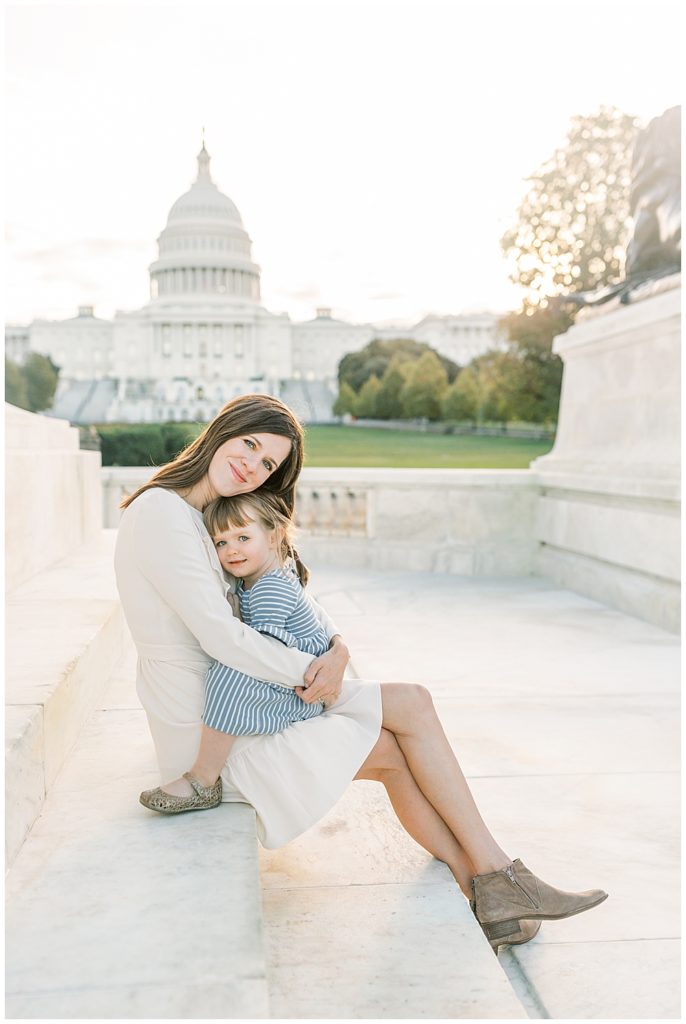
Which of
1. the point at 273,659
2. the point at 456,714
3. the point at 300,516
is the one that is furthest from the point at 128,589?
the point at 300,516

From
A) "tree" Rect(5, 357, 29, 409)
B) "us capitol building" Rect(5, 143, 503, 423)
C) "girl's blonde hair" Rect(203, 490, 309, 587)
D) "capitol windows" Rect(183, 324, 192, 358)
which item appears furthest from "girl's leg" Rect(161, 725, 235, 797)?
"capitol windows" Rect(183, 324, 192, 358)

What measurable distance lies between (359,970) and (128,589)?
1.05m

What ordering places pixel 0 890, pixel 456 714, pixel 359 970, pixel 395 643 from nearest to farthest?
pixel 0 890 → pixel 359 970 → pixel 456 714 → pixel 395 643

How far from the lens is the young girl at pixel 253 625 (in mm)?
2264

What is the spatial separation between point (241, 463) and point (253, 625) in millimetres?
441

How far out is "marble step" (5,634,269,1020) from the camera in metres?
1.54

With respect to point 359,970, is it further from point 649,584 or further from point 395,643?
point 649,584

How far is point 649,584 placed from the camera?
20.5 feet

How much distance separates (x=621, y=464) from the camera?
22.3 ft

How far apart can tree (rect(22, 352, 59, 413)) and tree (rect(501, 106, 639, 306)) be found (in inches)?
1615

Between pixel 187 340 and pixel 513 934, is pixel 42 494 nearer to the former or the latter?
pixel 513 934

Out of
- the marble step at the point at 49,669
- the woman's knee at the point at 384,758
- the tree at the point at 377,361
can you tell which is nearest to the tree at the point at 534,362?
the marble step at the point at 49,669

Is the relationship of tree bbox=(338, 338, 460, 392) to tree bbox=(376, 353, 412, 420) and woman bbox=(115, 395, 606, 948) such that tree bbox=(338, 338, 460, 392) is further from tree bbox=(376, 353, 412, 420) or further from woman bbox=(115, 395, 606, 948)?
woman bbox=(115, 395, 606, 948)

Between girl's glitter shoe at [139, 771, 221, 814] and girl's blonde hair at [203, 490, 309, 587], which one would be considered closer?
girl's glitter shoe at [139, 771, 221, 814]
